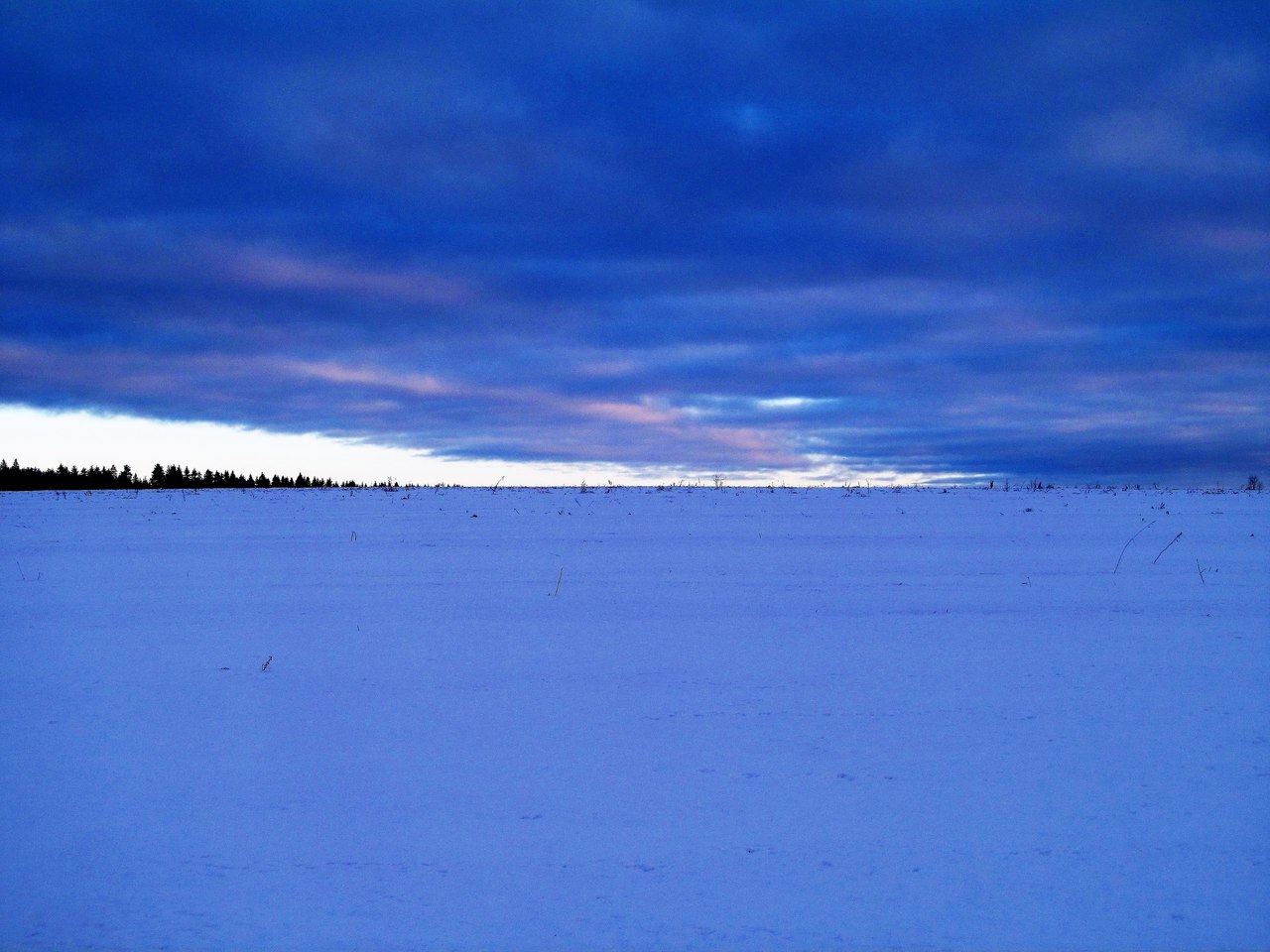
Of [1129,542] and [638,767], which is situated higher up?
[1129,542]

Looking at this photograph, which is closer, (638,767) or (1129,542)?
(638,767)

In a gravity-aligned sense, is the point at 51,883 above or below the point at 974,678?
below

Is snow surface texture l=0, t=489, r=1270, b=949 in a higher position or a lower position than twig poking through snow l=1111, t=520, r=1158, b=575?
lower

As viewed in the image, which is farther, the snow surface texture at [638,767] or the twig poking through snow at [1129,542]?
the twig poking through snow at [1129,542]

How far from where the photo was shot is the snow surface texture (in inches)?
80.7

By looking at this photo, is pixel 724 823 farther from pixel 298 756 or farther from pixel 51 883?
pixel 51 883

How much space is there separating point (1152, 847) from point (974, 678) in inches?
60.7

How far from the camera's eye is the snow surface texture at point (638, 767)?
Answer: 2.05 m

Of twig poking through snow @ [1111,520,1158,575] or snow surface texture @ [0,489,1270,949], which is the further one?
twig poking through snow @ [1111,520,1158,575]

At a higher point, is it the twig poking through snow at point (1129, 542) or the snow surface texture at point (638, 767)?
the twig poking through snow at point (1129, 542)

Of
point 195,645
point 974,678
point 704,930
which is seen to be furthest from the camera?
point 195,645

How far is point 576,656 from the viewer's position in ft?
14.0

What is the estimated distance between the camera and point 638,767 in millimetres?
2834

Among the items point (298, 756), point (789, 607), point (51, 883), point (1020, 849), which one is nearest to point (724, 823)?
point (1020, 849)
